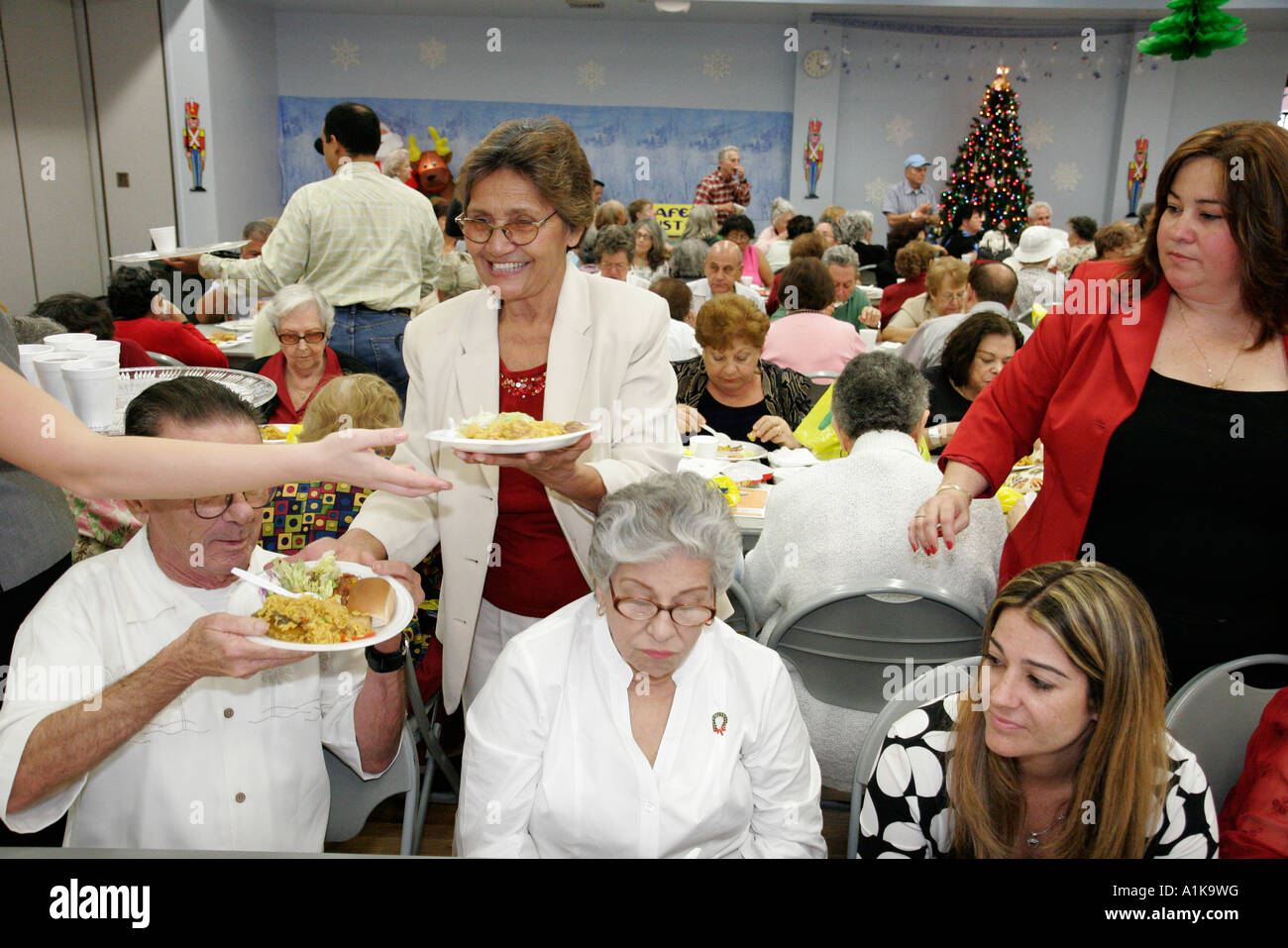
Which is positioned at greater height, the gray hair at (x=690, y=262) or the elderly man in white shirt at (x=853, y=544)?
the gray hair at (x=690, y=262)

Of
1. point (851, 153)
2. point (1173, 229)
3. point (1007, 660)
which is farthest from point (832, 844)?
point (851, 153)

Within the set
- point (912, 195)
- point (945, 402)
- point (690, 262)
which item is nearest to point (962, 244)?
point (912, 195)

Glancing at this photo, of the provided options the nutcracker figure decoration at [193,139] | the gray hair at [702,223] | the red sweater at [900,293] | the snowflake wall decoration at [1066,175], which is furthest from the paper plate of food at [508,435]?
the snowflake wall decoration at [1066,175]

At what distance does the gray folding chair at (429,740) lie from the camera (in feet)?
7.83

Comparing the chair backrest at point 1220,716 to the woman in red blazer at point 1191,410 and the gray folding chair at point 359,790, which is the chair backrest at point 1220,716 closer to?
the woman in red blazer at point 1191,410

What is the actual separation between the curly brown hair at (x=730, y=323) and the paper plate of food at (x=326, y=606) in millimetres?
2396

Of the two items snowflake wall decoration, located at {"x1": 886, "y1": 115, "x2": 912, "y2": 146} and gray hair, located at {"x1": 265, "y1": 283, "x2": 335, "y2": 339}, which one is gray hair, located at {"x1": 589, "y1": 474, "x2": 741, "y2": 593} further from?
snowflake wall decoration, located at {"x1": 886, "y1": 115, "x2": 912, "y2": 146}

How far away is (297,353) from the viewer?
4035 mm

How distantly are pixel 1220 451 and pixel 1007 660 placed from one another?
0.69 metres

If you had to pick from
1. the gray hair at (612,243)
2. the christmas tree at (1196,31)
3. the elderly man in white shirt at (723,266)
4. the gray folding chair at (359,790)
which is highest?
the christmas tree at (1196,31)

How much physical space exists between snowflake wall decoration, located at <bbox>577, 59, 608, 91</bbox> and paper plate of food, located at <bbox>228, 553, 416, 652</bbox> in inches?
468

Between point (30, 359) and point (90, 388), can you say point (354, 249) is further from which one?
point (90, 388)

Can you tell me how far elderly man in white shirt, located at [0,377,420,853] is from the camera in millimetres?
1705

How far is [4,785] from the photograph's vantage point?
152cm
